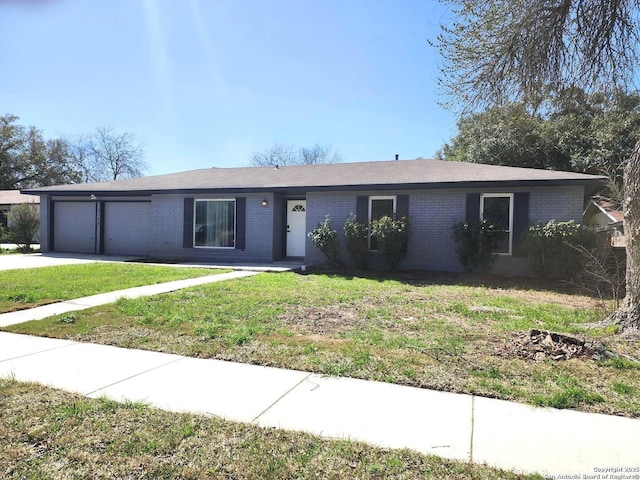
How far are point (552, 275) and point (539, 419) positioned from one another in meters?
8.51

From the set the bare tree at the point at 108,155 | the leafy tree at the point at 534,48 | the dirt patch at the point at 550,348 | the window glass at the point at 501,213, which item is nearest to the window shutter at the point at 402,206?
the window glass at the point at 501,213

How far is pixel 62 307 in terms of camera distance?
660cm

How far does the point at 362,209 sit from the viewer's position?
40.6 ft

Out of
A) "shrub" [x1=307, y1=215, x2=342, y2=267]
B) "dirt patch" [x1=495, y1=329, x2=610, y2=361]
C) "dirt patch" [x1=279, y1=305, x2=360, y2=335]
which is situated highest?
"shrub" [x1=307, y1=215, x2=342, y2=267]

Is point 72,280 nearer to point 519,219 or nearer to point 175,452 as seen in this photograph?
point 175,452

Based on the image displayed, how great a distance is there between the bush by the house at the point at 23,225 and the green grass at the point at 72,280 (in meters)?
8.10

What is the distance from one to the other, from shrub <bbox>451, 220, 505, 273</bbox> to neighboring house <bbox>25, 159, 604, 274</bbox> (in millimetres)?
681

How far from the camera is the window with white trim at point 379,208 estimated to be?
1218 centimetres

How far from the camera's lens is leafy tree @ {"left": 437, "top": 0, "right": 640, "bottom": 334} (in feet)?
21.6

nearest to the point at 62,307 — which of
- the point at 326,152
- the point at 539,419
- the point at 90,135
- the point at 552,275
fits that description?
the point at 539,419

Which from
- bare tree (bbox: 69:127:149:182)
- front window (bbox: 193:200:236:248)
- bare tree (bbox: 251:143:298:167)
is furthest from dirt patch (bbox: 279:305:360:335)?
bare tree (bbox: 69:127:149:182)

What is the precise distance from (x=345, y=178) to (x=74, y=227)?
11782mm

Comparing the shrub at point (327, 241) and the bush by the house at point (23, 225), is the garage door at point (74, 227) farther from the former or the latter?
the shrub at point (327, 241)

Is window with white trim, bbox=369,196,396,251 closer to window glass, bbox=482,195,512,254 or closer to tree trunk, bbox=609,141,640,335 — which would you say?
window glass, bbox=482,195,512,254
